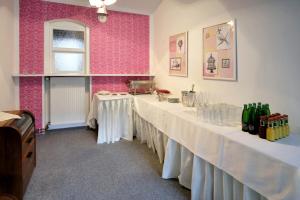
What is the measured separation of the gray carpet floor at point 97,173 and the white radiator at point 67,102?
2.32 ft

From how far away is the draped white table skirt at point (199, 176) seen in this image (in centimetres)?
163

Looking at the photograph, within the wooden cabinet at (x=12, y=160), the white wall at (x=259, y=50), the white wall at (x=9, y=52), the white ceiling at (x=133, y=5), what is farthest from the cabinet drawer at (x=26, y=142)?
the white ceiling at (x=133, y=5)

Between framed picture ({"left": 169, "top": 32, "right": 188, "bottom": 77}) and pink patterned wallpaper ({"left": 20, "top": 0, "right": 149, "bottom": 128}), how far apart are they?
1090 mm

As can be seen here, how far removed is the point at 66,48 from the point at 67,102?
1.06 meters

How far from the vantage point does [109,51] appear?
4.50 m

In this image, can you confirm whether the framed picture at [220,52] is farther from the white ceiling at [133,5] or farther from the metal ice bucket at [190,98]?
the white ceiling at [133,5]

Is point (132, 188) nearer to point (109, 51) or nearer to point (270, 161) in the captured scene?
point (270, 161)

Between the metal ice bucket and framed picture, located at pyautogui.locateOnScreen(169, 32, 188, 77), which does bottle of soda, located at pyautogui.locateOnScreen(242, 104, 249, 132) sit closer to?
the metal ice bucket

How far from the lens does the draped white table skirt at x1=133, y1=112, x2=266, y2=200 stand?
5.35 feet

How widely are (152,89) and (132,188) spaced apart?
244 cm

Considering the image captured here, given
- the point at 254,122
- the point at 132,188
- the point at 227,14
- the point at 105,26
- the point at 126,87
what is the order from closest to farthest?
the point at 254,122
the point at 132,188
the point at 227,14
the point at 105,26
the point at 126,87

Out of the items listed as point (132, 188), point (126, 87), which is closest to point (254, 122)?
point (132, 188)

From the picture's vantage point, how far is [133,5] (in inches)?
175

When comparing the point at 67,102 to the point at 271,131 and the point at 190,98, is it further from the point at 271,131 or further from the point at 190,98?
the point at 271,131
